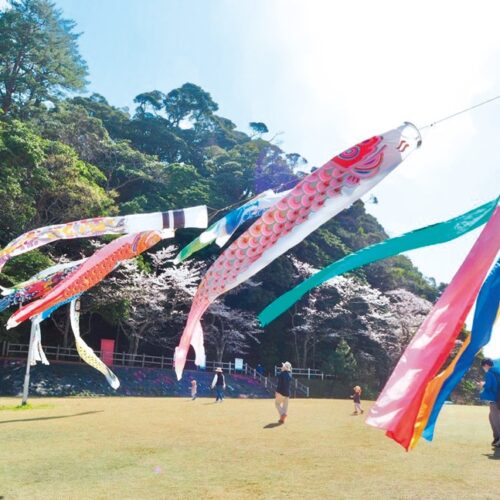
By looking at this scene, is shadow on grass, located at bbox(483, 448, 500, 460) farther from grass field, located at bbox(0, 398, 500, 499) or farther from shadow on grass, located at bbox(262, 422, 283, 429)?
shadow on grass, located at bbox(262, 422, 283, 429)

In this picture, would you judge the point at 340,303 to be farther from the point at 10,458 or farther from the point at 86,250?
the point at 10,458

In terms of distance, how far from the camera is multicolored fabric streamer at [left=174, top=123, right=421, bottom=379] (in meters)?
4.95

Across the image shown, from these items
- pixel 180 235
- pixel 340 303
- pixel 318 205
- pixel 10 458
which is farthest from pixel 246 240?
pixel 340 303

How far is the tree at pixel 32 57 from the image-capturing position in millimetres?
39438

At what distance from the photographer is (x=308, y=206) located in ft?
17.1

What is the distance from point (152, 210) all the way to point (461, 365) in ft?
115

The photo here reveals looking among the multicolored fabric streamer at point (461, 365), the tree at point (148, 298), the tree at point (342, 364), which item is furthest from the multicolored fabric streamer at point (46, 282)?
the tree at point (342, 364)

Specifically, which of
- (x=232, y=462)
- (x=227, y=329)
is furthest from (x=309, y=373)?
(x=232, y=462)

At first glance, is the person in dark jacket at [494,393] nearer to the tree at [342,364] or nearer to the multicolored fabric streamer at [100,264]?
the multicolored fabric streamer at [100,264]

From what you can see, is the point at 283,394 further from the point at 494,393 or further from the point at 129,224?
the point at 129,224

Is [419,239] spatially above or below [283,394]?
above

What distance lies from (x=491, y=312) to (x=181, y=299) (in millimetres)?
27412

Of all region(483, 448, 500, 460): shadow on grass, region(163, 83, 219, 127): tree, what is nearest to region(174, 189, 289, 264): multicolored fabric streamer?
region(483, 448, 500, 460): shadow on grass

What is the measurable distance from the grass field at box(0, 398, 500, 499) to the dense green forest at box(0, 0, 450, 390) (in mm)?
14127
